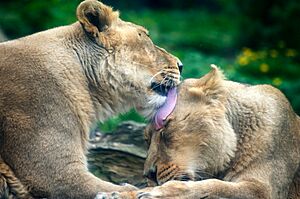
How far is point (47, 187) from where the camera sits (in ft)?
19.1

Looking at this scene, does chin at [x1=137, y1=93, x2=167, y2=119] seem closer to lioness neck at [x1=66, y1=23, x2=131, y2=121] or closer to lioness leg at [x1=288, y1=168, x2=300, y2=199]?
lioness neck at [x1=66, y1=23, x2=131, y2=121]

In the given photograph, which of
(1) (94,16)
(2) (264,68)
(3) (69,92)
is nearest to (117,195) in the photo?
(3) (69,92)

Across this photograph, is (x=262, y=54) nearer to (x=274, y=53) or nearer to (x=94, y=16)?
(x=274, y=53)

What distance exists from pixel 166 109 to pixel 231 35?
11710 mm

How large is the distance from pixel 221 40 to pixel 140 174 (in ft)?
34.5

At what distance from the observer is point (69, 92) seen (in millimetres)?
6086

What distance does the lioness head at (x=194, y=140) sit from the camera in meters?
6.01

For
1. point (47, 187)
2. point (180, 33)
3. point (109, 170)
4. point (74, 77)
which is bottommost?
point (180, 33)

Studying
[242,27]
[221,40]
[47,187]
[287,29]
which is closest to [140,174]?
[47,187]

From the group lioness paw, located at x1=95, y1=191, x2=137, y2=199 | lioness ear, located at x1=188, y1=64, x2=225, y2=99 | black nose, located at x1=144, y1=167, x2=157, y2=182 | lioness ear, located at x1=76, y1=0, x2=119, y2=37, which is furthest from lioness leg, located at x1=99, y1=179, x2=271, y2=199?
lioness ear, located at x1=76, y1=0, x2=119, y2=37

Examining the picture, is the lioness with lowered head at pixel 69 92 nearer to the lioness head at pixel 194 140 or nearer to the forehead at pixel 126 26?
the forehead at pixel 126 26

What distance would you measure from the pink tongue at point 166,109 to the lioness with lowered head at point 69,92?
0.06m

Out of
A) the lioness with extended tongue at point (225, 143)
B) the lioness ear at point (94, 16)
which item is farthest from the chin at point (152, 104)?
the lioness ear at point (94, 16)

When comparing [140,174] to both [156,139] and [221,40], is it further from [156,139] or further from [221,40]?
[221,40]
